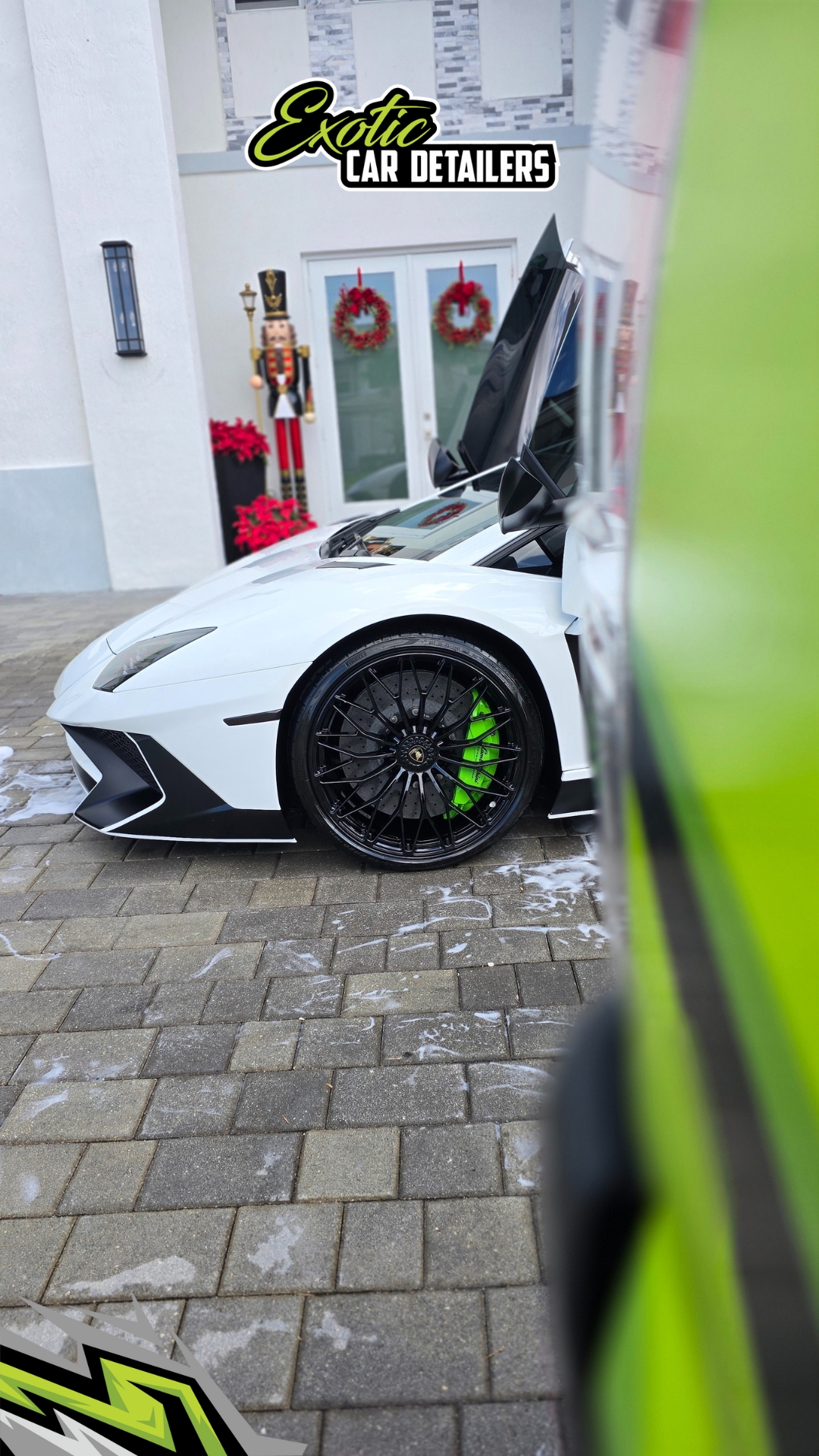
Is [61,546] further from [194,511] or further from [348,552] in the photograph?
[348,552]

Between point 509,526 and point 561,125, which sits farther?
point 561,125

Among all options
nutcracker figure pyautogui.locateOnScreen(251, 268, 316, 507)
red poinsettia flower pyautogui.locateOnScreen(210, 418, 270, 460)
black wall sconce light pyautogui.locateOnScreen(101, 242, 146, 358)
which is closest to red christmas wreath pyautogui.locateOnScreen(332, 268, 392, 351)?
nutcracker figure pyautogui.locateOnScreen(251, 268, 316, 507)

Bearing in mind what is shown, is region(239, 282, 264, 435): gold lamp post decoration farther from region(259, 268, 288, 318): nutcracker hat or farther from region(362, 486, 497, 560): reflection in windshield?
region(362, 486, 497, 560): reflection in windshield

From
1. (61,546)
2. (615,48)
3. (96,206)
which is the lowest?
(61,546)

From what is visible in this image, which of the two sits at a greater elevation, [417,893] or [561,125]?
[561,125]

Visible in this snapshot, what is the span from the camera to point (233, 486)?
9.69 m

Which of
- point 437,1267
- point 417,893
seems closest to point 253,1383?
point 437,1267

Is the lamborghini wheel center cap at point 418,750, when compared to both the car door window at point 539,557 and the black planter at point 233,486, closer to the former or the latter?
the car door window at point 539,557

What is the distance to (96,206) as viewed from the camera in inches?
329

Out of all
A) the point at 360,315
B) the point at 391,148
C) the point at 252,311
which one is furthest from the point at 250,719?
the point at 391,148

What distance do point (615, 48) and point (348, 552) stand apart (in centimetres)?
262

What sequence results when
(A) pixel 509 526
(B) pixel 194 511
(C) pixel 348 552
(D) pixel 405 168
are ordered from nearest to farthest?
1. (A) pixel 509 526
2. (C) pixel 348 552
3. (B) pixel 194 511
4. (D) pixel 405 168

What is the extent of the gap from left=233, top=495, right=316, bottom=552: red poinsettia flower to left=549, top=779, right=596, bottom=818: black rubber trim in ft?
20.4

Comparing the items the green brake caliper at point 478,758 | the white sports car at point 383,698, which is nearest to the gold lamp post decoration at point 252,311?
the white sports car at point 383,698
